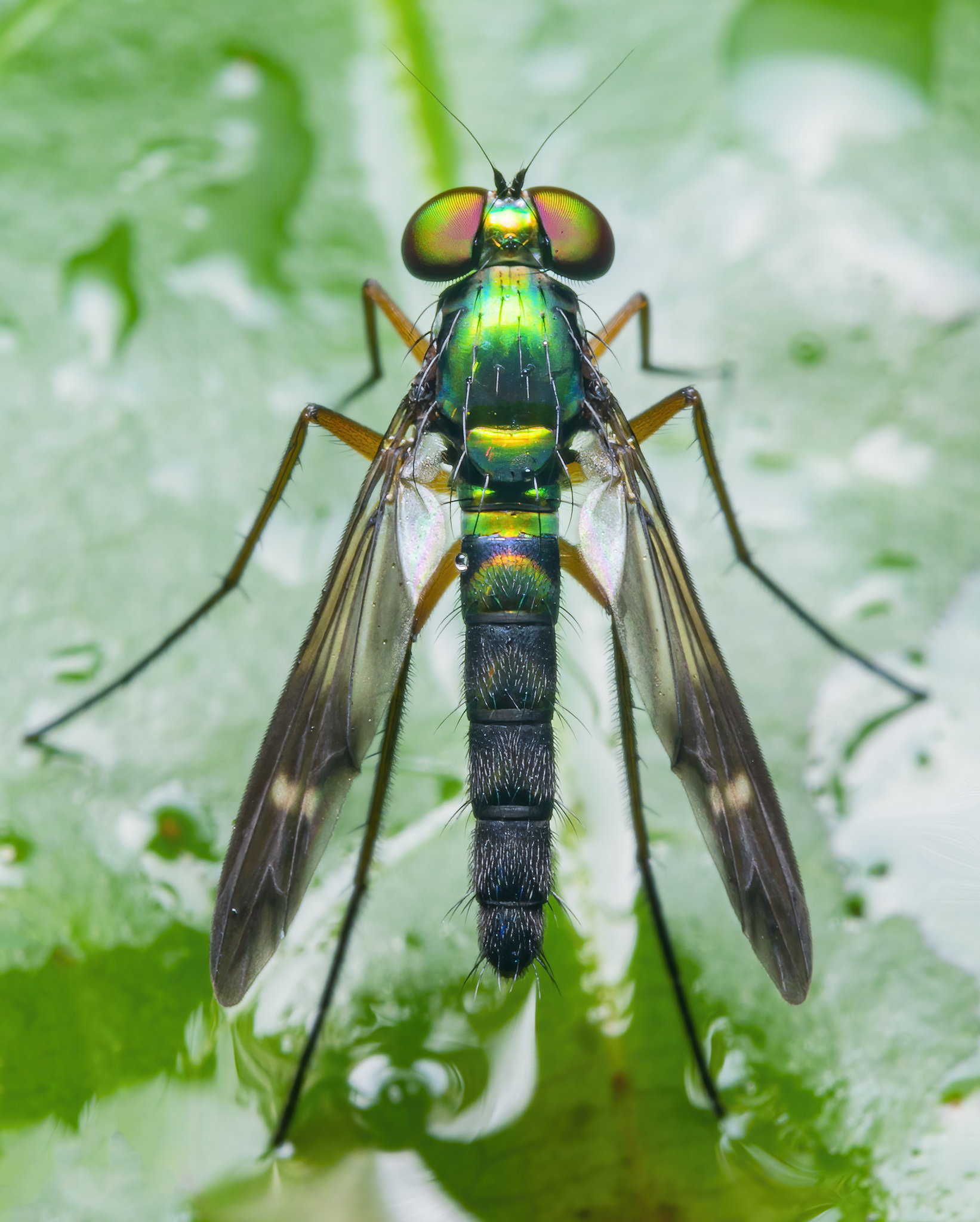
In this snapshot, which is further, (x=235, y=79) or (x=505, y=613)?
(x=235, y=79)

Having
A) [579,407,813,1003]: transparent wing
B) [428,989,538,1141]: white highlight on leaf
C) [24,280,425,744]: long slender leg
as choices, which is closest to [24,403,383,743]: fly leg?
[24,280,425,744]: long slender leg

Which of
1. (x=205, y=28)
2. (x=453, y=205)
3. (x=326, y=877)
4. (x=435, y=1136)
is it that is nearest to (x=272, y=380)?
(x=453, y=205)

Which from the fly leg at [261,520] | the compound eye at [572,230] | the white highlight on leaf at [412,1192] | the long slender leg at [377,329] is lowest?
the white highlight on leaf at [412,1192]

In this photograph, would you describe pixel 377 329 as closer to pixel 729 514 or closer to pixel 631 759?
pixel 729 514

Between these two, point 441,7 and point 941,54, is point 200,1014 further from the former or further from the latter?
point 941,54

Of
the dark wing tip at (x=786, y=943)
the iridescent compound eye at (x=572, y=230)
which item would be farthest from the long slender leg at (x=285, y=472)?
the dark wing tip at (x=786, y=943)

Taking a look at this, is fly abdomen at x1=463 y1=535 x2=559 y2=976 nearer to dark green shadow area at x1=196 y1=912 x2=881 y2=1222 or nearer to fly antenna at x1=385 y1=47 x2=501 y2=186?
dark green shadow area at x1=196 y1=912 x2=881 y2=1222

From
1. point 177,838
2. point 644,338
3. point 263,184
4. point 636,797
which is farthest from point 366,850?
point 263,184

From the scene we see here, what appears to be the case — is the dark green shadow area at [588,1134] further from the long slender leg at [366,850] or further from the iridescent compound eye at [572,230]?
the iridescent compound eye at [572,230]
